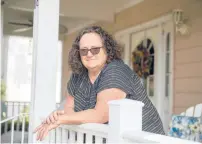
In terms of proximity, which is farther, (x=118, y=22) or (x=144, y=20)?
(x=118, y=22)

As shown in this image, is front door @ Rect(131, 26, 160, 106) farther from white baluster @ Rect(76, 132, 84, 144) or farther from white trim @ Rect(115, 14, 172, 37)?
white baluster @ Rect(76, 132, 84, 144)

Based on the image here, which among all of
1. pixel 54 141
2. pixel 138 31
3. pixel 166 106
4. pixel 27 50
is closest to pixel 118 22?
pixel 138 31

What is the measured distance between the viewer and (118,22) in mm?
6848

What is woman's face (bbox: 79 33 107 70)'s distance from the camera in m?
1.82

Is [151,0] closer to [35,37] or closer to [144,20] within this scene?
[144,20]

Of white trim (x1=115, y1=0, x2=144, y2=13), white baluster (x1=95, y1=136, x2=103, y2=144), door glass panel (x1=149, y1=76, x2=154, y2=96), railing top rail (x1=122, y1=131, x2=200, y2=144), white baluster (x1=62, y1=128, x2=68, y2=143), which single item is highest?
white trim (x1=115, y1=0, x2=144, y2=13)

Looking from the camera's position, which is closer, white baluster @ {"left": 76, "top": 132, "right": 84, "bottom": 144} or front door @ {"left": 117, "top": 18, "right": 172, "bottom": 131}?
white baluster @ {"left": 76, "top": 132, "right": 84, "bottom": 144}

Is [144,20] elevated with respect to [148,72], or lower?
elevated

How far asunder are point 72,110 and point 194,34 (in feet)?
9.88

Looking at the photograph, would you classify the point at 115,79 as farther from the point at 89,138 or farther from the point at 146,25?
the point at 146,25

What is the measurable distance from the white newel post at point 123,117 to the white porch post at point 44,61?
1.06 metres

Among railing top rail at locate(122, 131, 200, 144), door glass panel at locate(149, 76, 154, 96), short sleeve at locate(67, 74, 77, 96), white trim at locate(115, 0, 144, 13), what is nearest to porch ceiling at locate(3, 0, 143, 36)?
white trim at locate(115, 0, 144, 13)

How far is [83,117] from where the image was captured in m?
1.70

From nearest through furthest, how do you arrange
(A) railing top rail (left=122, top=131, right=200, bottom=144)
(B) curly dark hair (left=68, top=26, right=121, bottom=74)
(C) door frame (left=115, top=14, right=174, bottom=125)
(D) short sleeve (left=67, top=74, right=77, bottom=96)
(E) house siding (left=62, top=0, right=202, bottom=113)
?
1. (A) railing top rail (left=122, top=131, right=200, bottom=144)
2. (B) curly dark hair (left=68, top=26, right=121, bottom=74)
3. (D) short sleeve (left=67, top=74, right=77, bottom=96)
4. (E) house siding (left=62, top=0, right=202, bottom=113)
5. (C) door frame (left=115, top=14, right=174, bottom=125)
